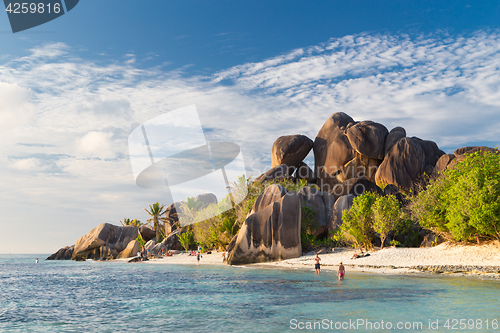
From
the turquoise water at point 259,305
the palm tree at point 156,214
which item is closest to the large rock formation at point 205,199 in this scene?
the palm tree at point 156,214

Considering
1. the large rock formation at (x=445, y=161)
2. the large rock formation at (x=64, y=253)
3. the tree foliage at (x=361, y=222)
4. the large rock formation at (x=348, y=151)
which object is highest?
the large rock formation at (x=348, y=151)

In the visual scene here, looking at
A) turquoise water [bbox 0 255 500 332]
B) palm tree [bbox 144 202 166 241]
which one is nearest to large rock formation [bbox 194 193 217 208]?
palm tree [bbox 144 202 166 241]

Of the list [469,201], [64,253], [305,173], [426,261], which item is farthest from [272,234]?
[64,253]

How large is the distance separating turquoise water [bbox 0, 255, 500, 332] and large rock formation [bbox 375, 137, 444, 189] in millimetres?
30999

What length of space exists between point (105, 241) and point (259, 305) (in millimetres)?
52875

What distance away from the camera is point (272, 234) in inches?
1239

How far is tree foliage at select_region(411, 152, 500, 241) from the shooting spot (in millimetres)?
22266

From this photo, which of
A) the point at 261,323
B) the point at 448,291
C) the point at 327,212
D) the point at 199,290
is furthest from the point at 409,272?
the point at 327,212

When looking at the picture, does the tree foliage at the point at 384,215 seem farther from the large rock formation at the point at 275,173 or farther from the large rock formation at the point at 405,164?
the large rock formation at the point at 275,173

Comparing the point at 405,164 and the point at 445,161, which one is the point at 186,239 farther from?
the point at 445,161

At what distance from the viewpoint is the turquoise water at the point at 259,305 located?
11.1 m

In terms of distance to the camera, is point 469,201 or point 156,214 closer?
point 469,201

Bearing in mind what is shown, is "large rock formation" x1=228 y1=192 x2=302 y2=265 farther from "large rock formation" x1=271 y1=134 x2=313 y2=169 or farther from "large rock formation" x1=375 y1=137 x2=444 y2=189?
"large rock formation" x1=271 y1=134 x2=313 y2=169

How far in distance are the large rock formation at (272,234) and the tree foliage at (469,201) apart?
395 inches
